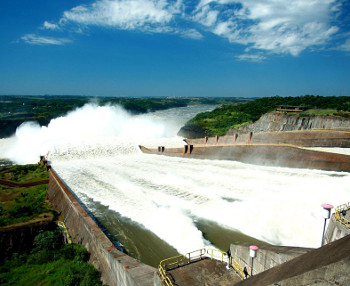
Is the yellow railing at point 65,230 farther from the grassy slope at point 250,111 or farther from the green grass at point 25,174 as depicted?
the grassy slope at point 250,111

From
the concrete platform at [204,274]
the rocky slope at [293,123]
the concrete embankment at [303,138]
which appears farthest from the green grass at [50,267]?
the rocky slope at [293,123]

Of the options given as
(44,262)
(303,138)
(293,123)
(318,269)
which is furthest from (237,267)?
(293,123)

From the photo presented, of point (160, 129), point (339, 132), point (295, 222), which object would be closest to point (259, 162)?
point (339, 132)

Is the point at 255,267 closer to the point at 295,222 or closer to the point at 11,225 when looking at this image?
the point at 295,222

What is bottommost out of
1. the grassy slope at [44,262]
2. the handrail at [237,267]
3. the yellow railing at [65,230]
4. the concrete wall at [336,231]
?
the yellow railing at [65,230]

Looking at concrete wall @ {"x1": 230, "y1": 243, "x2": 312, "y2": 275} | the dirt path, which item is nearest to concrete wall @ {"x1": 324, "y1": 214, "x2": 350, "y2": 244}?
concrete wall @ {"x1": 230, "y1": 243, "x2": 312, "y2": 275}

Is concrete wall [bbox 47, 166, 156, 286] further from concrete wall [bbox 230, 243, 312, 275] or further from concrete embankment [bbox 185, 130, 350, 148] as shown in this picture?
concrete embankment [bbox 185, 130, 350, 148]

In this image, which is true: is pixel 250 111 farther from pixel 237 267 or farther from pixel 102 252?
pixel 237 267
